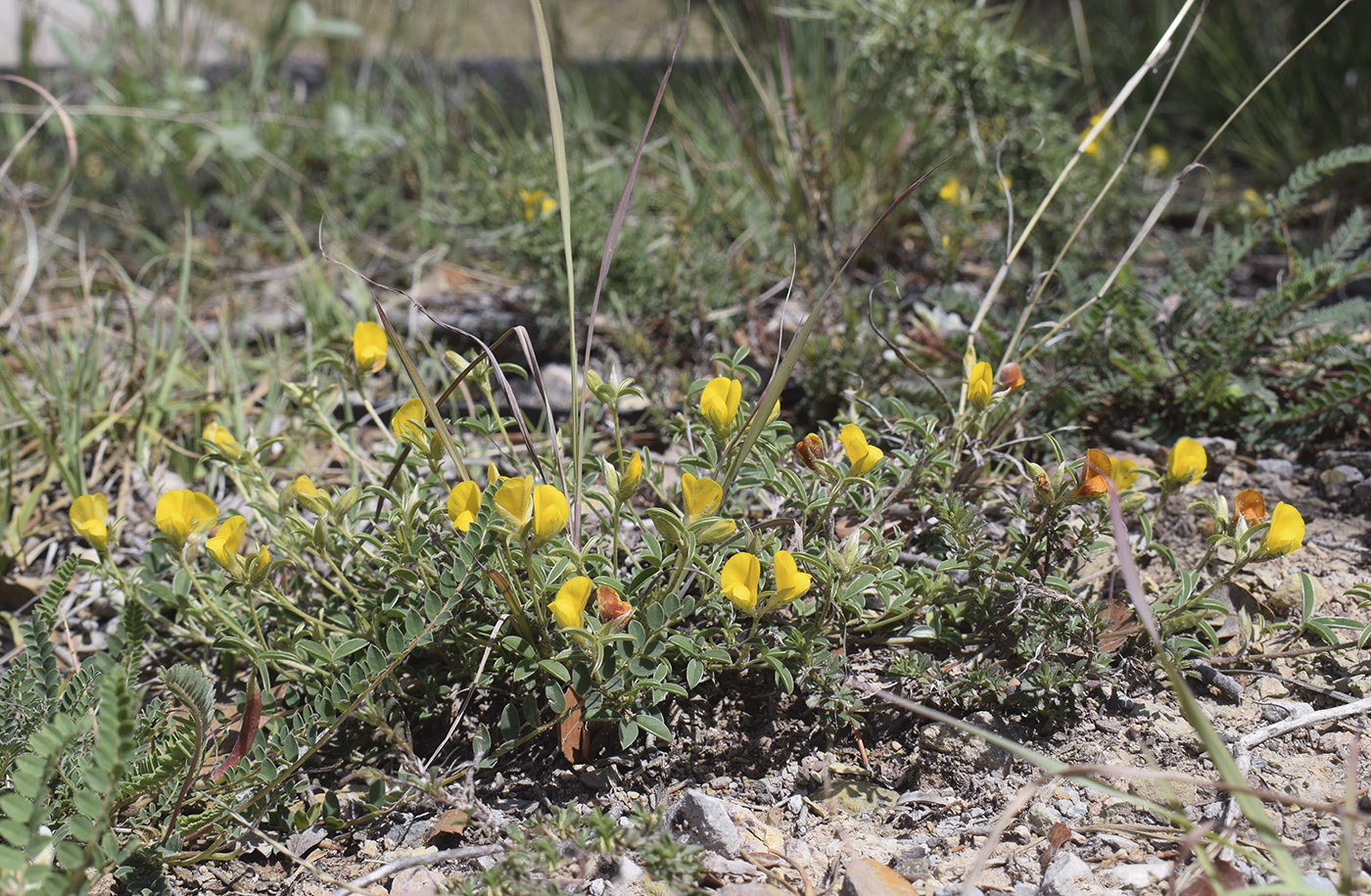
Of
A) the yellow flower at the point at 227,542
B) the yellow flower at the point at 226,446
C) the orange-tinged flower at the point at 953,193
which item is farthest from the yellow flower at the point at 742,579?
the orange-tinged flower at the point at 953,193

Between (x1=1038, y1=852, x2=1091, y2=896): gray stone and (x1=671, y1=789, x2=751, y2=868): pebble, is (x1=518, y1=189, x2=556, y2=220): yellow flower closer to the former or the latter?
(x1=671, y1=789, x2=751, y2=868): pebble

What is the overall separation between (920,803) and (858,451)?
1.65 ft

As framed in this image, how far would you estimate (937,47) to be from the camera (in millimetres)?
2461

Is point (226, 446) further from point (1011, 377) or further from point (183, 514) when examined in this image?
point (1011, 377)

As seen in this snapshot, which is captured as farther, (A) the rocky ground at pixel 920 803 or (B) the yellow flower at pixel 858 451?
(B) the yellow flower at pixel 858 451

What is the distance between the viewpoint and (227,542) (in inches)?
53.4

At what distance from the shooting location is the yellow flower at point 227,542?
1.31 meters

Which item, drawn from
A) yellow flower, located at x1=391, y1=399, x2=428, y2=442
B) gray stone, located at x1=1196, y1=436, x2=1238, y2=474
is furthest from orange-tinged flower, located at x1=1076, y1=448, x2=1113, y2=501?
yellow flower, located at x1=391, y1=399, x2=428, y2=442

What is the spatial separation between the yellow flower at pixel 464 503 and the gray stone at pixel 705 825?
0.48 meters

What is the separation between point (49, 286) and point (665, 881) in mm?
2695

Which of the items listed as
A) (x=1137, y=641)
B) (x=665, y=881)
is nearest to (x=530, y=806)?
(x=665, y=881)

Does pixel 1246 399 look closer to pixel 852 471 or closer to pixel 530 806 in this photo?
pixel 852 471

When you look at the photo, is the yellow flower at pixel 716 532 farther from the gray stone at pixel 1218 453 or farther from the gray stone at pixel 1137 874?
the gray stone at pixel 1218 453

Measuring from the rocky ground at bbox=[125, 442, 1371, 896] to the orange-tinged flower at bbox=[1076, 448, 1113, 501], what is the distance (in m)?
0.35
